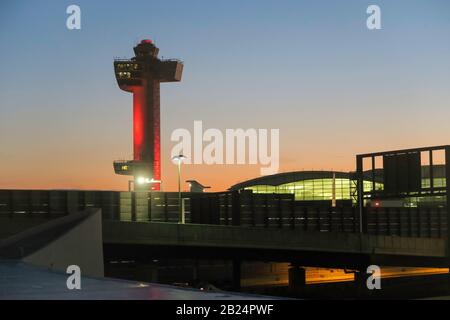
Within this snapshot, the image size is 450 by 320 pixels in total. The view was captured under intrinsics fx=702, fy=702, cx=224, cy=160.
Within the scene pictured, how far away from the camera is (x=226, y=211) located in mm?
82938

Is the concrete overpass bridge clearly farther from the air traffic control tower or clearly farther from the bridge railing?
the air traffic control tower

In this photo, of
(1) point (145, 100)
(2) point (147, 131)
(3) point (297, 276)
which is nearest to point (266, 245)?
(3) point (297, 276)

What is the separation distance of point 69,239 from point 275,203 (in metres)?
59.3

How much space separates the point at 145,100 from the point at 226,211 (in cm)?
6939

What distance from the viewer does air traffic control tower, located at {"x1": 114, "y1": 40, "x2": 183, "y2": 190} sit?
144250mm

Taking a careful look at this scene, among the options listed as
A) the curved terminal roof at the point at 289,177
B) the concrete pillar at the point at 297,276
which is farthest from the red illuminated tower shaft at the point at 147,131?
the concrete pillar at the point at 297,276

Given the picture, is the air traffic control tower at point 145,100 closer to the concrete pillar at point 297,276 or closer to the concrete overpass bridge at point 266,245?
the concrete pillar at point 297,276

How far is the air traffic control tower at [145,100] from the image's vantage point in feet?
473

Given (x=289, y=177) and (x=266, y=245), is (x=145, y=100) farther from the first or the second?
(x=266, y=245)

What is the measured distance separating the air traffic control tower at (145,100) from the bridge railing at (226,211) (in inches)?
2249
